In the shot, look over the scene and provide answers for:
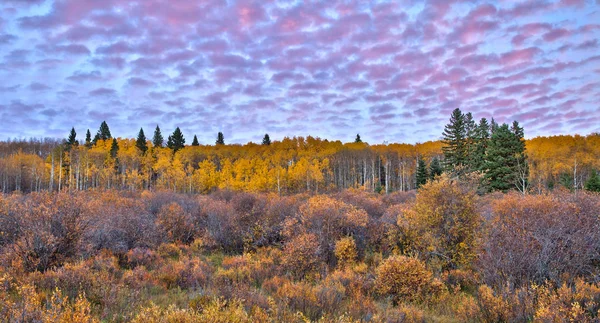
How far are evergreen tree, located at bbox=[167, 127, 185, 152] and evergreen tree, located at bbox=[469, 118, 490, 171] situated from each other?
68678mm

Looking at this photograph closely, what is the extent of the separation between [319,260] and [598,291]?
8.09 m

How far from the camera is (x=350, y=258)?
13062 millimetres

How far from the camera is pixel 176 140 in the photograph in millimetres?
87688

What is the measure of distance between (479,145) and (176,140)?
71.8m

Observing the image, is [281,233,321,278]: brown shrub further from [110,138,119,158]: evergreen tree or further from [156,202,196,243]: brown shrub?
[110,138,119,158]: evergreen tree

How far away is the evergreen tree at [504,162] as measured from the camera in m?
33.3

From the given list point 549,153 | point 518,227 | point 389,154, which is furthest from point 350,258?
point 389,154

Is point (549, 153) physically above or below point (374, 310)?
above

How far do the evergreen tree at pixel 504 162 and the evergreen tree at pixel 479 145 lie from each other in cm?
501

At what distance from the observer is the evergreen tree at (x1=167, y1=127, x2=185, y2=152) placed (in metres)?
86.7

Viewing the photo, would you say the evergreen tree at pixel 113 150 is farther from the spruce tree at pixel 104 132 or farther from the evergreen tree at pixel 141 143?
the spruce tree at pixel 104 132

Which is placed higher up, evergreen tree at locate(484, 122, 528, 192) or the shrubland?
evergreen tree at locate(484, 122, 528, 192)

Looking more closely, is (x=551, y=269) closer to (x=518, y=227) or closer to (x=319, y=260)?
(x=518, y=227)

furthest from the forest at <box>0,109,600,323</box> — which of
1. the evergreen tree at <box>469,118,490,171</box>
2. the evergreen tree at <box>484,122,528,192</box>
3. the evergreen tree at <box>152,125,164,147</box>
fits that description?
the evergreen tree at <box>152,125,164,147</box>
